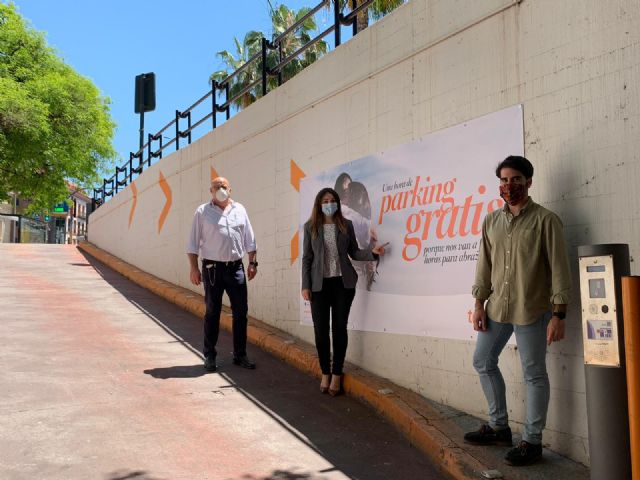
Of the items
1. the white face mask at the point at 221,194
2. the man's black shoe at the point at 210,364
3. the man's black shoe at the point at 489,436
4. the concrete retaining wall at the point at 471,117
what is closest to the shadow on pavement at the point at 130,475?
the man's black shoe at the point at 489,436

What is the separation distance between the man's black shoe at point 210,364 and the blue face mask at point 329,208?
1.85 meters

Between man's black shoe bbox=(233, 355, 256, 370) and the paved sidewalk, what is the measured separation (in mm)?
85

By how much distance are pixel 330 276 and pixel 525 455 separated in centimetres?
230

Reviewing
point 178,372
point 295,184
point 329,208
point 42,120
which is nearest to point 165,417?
point 178,372

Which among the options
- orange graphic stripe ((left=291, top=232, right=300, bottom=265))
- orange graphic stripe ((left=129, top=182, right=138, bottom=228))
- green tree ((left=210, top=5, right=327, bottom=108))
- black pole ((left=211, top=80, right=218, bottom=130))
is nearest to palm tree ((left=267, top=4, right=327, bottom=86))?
green tree ((left=210, top=5, right=327, bottom=108))

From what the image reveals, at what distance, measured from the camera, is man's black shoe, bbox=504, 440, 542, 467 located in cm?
339

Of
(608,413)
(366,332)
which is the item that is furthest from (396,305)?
(608,413)

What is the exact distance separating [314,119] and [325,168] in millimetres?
657

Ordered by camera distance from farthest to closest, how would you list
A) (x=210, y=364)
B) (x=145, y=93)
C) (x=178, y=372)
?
(x=145, y=93), (x=210, y=364), (x=178, y=372)

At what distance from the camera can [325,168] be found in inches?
253

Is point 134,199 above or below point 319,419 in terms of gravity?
above

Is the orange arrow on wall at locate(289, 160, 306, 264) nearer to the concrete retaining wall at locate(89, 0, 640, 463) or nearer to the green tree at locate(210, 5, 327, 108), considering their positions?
the concrete retaining wall at locate(89, 0, 640, 463)

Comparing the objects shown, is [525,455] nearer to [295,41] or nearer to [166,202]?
[166,202]

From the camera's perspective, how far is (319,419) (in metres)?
4.68
